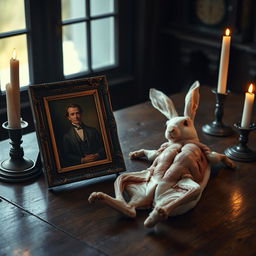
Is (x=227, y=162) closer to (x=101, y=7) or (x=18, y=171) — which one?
(x=18, y=171)

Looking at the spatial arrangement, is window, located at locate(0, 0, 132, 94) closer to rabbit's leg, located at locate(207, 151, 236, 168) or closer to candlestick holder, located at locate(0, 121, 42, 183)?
candlestick holder, located at locate(0, 121, 42, 183)

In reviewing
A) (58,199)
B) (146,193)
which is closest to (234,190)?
(146,193)

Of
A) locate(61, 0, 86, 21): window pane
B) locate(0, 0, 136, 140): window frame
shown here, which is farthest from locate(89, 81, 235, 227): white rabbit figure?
locate(61, 0, 86, 21): window pane

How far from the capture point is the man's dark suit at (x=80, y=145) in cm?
164

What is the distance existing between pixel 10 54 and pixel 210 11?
3.67ft

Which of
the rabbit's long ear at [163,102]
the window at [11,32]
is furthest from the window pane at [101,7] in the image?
the rabbit's long ear at [163,102]

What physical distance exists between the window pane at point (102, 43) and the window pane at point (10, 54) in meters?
0.47

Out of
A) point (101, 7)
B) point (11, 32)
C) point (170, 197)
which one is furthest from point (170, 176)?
point (101, 7)

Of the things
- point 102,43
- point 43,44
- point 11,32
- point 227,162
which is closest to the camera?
point 227,162

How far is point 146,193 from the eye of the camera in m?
1.55

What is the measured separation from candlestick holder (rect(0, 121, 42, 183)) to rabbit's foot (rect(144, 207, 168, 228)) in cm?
44

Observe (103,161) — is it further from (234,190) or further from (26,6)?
(26,6)

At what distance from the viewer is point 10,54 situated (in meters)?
2.66

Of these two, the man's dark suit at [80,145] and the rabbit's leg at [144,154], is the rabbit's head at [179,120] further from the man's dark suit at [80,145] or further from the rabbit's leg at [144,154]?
the man's dark suit at [80,145]
